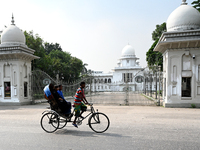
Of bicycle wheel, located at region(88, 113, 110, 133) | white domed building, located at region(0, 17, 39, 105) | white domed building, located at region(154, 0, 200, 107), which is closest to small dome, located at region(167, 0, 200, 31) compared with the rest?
white domed building, located at region(154, 0, 200, 107)

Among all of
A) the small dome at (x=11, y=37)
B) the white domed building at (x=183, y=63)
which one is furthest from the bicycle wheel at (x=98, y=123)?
the small dome at (x=11, y=37)

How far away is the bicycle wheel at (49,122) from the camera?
6552 millimetres

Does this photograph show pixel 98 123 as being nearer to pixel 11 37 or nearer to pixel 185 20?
pixel 185 20

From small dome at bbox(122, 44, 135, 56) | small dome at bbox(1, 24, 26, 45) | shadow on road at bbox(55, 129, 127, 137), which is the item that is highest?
small dome at bbox(122, 44, 135, 56)

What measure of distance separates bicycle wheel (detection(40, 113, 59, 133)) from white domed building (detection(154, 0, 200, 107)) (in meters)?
8.59

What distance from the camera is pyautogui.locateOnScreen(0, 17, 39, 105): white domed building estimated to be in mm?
15252

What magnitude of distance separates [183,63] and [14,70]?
1281 cm

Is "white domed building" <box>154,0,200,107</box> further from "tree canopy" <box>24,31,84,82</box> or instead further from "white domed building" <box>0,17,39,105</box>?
"white domed building" <box>0,17,39,105</box>

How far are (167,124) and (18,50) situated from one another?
40.7 ft

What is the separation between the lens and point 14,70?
50.7 ft

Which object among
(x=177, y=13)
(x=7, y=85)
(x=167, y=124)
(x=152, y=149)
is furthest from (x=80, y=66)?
(x=152, y=149)

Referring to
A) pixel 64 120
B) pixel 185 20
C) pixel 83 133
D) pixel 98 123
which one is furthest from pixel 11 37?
pixel 185 20

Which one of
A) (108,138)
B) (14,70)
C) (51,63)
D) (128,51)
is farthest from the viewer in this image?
(128,51)

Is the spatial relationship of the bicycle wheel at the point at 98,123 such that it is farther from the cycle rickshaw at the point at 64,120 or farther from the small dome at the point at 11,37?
the small dome at the point at 11,37
